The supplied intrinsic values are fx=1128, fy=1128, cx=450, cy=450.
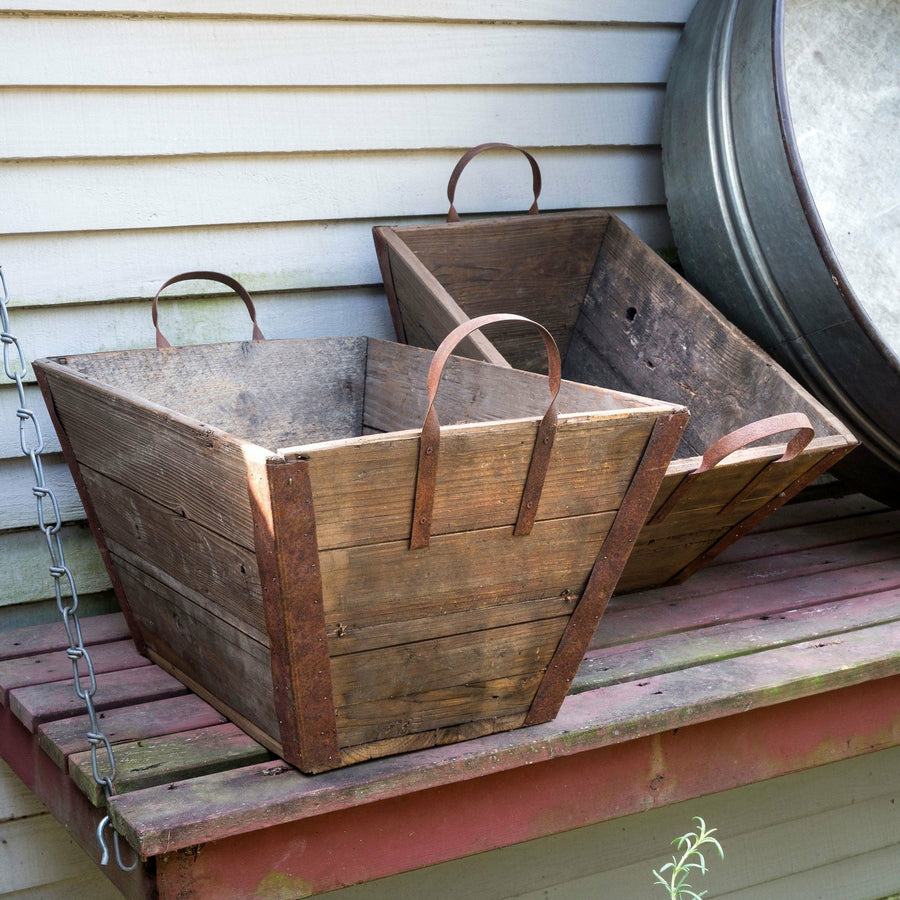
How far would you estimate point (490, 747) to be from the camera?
1.58m

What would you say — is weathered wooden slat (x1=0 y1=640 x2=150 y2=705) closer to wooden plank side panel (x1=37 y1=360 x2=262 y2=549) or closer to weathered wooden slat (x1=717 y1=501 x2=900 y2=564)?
wooden plank side panel (x1=37 y1=360 x2=262 y2=549)

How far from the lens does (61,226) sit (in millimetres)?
2205

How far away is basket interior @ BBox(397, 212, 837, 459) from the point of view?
2408mm

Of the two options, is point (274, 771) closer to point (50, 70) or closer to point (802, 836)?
point (50, 70)

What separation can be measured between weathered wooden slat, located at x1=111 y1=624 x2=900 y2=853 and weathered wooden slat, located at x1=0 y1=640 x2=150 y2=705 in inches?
21.5

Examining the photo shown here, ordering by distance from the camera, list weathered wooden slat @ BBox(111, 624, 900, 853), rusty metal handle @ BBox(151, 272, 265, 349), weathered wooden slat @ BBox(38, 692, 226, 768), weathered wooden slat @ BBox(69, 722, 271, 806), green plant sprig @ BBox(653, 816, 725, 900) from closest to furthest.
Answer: green plant sprig @ BBox(653, 816, 725, 900) < weathered wooden slat @ BBox(111, 624, 900, 853) < weathered wooden slat @ BBox(69, 722, 271, 806) < weathered wooden slat @ BBox(38, 692, 226, 768) < rusty metal handle @ BBox(151, 272, 265, 349)

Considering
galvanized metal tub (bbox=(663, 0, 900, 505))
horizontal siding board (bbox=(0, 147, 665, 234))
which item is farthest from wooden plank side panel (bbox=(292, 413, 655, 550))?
horizontal siding board (bbox=(0, 147, 665, 234))

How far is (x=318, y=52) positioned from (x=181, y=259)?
54 cm

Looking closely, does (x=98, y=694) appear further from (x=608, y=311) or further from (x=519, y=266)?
(x=608, y=311)

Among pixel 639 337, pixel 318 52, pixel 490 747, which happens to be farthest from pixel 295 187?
pixel 490 747

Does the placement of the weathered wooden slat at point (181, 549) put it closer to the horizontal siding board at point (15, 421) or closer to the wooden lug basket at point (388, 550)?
the wooden lug basket at point (388, 550)

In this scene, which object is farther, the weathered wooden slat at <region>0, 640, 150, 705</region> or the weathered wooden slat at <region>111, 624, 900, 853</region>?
the weathered wooden slat at <region>0, 640, 150, 705</region>

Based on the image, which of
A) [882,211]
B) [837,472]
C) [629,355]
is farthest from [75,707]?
[882,211]

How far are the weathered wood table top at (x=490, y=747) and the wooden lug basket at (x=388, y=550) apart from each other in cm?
6
